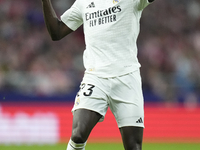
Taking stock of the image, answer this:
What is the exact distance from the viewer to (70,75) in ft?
40.2

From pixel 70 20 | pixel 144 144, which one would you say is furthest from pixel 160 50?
pixel 70 20

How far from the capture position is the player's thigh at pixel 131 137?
417 centimetres

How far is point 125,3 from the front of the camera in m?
4.36

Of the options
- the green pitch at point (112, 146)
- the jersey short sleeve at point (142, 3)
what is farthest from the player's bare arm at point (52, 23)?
the green pitch at point (112, 146)

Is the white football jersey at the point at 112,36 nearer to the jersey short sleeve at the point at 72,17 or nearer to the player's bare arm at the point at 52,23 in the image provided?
the jersey short sleeve at the point at 72,17

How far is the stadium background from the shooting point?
1064cm

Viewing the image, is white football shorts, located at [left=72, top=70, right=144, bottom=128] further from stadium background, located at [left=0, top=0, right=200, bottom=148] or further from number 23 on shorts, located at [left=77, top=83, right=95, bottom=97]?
stadium background, located at [left=0, top=0, right=200, bottom=148]

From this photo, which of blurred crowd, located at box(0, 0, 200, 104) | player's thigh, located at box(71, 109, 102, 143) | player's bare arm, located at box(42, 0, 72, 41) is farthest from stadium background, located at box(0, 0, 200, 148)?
player's thigh, located at box(71, 109, 102, 143)

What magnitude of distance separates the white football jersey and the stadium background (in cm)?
638

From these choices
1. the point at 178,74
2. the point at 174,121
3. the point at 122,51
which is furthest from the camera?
the point at 178,74

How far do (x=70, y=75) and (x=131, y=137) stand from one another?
8203 mm

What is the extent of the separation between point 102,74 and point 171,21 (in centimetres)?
1255

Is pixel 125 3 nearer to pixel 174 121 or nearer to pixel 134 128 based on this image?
pixel 134 128

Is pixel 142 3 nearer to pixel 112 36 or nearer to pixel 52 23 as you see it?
pixel 112 36
